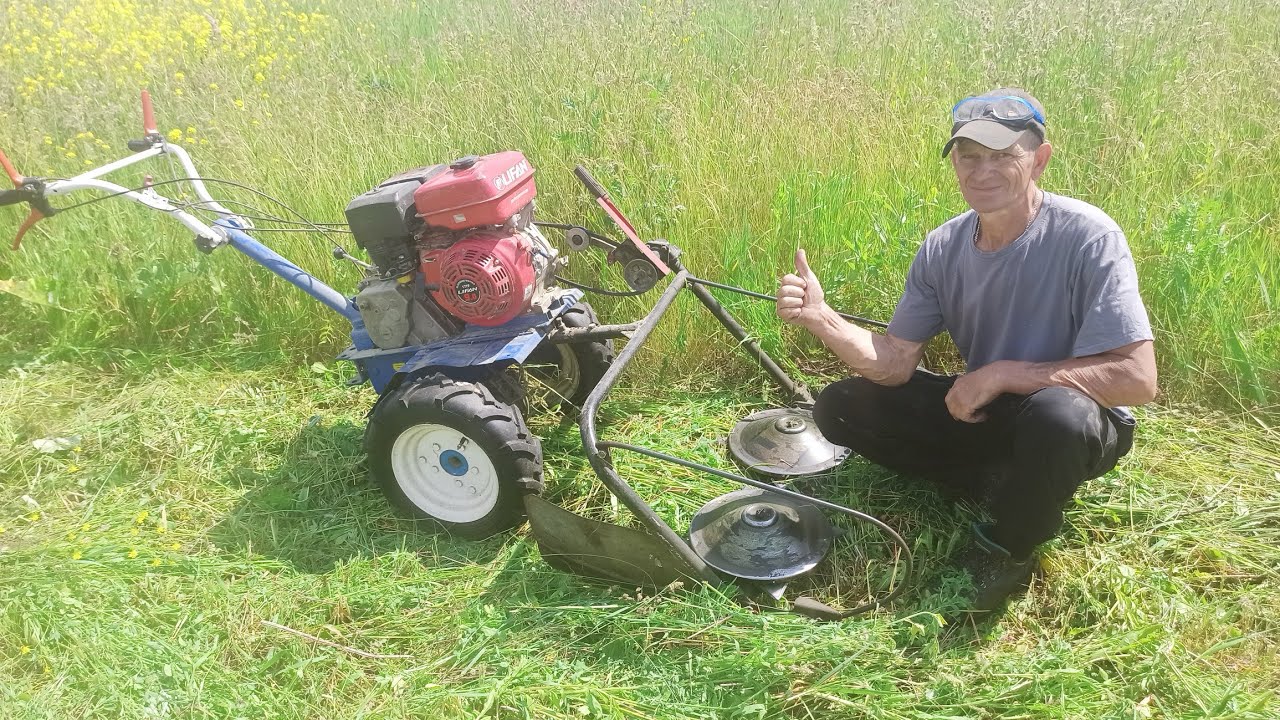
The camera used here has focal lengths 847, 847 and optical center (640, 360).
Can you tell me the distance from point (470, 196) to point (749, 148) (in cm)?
196

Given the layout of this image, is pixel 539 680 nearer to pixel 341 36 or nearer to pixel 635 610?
pixel 635 610

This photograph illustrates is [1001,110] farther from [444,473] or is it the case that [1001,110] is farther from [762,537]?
[444,473]

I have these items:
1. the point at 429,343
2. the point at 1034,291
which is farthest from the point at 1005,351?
the point at 429,343

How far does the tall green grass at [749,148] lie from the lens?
12.5ft

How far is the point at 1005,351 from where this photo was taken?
103 inches

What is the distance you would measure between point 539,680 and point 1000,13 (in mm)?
5548

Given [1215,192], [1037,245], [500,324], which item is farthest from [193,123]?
[1215,192]

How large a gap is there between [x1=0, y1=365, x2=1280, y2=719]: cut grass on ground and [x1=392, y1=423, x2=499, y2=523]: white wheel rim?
0.42ft

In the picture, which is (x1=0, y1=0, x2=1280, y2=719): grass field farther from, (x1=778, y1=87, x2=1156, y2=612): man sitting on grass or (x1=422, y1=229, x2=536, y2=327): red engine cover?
(x1=422, y1=229, x2=536, y2=327): red engine cover

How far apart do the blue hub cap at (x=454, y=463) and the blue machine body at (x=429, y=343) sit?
323 mm

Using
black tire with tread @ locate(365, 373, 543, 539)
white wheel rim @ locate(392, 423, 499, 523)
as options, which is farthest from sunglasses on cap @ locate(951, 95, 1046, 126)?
white wheel rim @ locate(392, 423, 499, 523)

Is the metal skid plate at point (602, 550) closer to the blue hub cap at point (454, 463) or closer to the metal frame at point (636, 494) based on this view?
the metal frame at point (636, 494)

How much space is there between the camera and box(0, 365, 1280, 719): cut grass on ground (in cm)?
228

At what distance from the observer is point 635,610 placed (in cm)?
258
